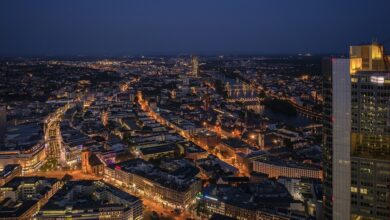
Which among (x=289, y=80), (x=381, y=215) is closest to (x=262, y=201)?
(x=381, y=215)

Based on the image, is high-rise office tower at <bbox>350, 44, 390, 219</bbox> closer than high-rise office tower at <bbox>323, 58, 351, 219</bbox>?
Yes

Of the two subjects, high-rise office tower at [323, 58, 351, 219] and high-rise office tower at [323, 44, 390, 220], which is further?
high-rise office tower at [323, 58, 351, 219]

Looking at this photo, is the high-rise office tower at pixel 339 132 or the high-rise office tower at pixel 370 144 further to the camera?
the high-rise office tower at pixel 339 132

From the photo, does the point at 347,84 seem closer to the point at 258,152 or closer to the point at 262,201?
the point at 262,201

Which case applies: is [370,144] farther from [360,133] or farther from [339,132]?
[339,132]

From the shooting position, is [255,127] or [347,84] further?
[255,127]

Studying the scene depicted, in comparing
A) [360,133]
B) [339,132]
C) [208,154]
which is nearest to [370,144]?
[360,133]

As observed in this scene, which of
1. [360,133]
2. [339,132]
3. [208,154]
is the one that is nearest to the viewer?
[360,133]
